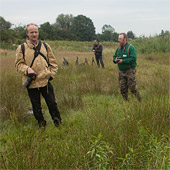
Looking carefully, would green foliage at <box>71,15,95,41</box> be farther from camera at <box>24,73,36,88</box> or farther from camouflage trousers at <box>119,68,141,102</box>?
camera at <box>24,73,36,88</box>

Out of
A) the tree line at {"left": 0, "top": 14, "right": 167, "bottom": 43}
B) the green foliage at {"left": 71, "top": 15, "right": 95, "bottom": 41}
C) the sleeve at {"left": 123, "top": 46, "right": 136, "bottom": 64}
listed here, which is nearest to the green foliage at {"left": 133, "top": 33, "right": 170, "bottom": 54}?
the sleeve at {"left": 123, "top": 46, "right": 136, "bottom": 64}

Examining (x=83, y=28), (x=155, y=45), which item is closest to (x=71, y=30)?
(x=83, y=28)

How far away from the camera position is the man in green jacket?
4.48 metres

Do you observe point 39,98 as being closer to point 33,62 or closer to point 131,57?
point 33,62

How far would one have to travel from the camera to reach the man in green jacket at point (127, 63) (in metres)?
4.48

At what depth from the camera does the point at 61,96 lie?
5.05 metres

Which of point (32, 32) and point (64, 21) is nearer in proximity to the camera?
point (32, 32)

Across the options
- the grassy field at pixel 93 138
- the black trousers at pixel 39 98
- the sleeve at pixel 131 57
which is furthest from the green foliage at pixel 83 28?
the black trousers at pixel 39 98

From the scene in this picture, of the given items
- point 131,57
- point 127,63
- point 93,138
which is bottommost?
point 93,138

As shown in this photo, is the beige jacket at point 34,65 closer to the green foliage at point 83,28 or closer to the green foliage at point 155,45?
the green foliage at point 155,45

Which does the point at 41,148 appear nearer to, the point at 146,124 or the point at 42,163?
the point at 42,163

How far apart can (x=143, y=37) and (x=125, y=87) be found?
1643 centimetres

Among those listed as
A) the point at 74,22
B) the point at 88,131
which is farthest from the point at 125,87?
the point at 74,22

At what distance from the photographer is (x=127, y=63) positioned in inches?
180
